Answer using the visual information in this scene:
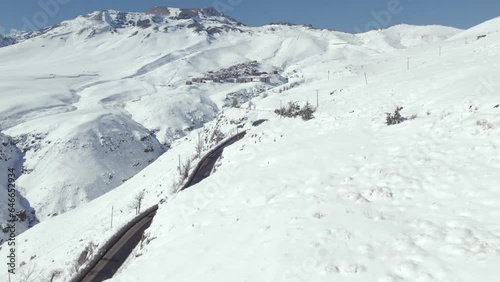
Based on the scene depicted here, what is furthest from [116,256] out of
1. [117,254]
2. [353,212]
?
[353,212]

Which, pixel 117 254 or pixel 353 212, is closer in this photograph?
pixel 353 212

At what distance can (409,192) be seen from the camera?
574 inches

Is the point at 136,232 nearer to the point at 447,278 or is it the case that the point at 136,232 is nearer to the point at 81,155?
the point at 447,278

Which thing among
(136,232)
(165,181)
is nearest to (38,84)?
(165,181)

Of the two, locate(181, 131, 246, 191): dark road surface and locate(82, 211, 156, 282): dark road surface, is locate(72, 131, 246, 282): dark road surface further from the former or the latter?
locate(181, 131, 246, 191): dark road surface

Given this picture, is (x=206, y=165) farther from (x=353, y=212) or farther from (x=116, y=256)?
(x=353, y=212)

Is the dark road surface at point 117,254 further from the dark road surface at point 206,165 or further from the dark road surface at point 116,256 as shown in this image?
the dark road surface at point 206,165

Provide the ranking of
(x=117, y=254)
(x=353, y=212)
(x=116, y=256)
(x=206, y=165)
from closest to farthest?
(x=353, y=212), (x=116, y=256), (x=117, y=254), (x=206, y=165)

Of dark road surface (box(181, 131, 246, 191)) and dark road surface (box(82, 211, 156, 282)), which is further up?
dark road surface (box(181, 131, 246, 191))

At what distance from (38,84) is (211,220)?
607ft

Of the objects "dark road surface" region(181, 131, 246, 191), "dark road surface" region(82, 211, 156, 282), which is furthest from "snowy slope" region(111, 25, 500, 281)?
"dark road surface" region(181, 131, 246, 191)

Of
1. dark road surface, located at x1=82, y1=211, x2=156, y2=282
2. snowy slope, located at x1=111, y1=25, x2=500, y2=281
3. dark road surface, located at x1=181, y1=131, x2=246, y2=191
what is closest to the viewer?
snowy slope, located at x1=111, y1=25, x2=500, y2=281

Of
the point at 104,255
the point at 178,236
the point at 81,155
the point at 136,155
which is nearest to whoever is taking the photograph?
the point at 178,236

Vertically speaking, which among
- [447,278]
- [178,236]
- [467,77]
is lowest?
[178,236]
